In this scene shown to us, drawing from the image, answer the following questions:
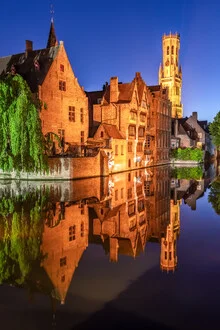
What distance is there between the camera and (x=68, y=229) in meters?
13.8

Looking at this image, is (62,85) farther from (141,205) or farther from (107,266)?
(107,266)

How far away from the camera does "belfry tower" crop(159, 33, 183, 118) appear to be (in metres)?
146

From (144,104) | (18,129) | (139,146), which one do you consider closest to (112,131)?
(139,146)

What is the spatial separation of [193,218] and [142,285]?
9659 mm

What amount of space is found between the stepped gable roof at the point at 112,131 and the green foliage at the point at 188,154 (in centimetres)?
2843

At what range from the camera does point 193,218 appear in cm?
1758

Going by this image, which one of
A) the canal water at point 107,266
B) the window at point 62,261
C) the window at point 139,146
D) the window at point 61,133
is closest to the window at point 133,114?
the window at point 139,146

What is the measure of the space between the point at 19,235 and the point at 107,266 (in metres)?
4.10

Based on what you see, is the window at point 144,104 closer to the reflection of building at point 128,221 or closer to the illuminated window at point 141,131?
the illuminated window at point 141,131

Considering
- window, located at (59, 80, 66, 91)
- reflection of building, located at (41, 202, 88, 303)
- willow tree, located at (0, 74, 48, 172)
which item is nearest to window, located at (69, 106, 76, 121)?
window, located at (59, 80, 66, 91)

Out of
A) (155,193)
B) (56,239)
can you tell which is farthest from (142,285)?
(155,193)

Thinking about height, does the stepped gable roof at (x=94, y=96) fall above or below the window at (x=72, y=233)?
above

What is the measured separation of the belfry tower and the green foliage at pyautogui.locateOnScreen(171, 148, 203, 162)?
69.0m

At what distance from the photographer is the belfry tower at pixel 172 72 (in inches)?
5743
